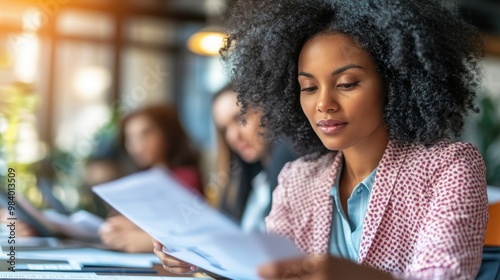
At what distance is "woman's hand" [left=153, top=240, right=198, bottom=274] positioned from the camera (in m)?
1.34

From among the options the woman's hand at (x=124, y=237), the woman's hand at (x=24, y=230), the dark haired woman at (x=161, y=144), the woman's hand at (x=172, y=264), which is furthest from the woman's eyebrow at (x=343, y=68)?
the dark haired woman at (x=161, y=144)

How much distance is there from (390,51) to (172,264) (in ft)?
1.82

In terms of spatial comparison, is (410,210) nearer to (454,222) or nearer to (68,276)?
(454,222)

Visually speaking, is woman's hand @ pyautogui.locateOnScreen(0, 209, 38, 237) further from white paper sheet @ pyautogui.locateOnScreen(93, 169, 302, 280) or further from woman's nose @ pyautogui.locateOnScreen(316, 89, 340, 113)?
woman's nose @ pyautogui.locateOnScreen(316, 89, 340, 113)

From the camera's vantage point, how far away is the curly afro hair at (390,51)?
1.19 meters

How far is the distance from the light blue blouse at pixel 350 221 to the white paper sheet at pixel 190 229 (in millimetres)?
251

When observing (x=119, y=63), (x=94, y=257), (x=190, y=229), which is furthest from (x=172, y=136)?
(x=119, y=63)

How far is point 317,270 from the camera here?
3.01 ft

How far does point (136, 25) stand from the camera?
288 inches

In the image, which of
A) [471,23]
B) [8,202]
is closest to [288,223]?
[471,23]

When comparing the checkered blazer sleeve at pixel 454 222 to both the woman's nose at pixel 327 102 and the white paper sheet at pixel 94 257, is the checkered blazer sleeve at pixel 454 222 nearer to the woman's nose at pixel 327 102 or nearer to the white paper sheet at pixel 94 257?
the woman's nose at pixel 327 102

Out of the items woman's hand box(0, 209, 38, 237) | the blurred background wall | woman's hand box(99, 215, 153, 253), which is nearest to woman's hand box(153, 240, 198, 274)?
woman's hand box(99, 215, 153, 253)

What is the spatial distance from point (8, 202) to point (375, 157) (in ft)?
3.37

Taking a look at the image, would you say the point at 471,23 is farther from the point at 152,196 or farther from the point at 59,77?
the point at 59,77
